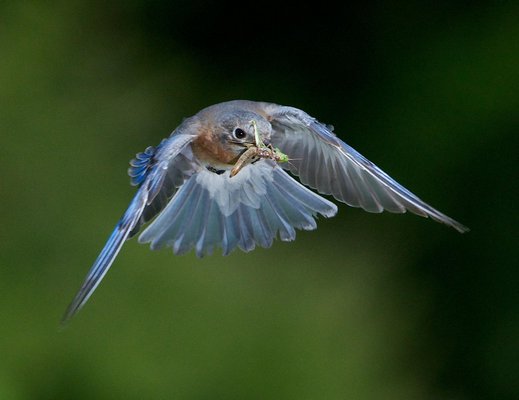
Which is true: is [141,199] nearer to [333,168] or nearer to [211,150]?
[211,150]

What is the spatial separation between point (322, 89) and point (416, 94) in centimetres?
58

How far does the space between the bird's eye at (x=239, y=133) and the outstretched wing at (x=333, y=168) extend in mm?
253

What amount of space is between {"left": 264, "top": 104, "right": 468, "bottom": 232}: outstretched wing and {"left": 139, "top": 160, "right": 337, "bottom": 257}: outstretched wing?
0.35 ft

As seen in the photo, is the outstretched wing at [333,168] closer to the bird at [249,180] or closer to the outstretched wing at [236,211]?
the bird at [249,180]

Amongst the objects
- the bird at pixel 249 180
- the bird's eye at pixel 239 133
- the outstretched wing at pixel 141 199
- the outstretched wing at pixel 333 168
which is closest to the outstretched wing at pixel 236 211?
the bird at pixel 249 180

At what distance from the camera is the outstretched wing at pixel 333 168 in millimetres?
4371

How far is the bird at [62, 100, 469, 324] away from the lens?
4.41 meters

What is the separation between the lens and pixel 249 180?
5.04m

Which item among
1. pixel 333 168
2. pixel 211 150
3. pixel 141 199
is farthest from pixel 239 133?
pixel 141 199

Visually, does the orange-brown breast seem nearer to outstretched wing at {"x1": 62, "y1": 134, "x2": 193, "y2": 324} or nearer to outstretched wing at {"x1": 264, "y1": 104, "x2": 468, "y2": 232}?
outstretched wing at {"x1": 62, "y1": 134, "x2": 193, "y2": 324}

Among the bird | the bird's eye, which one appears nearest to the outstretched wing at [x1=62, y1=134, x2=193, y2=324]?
the bird

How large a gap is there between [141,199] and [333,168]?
1042 mm

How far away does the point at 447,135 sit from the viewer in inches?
266

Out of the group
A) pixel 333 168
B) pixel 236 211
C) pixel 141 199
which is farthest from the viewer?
pixel 236 211
